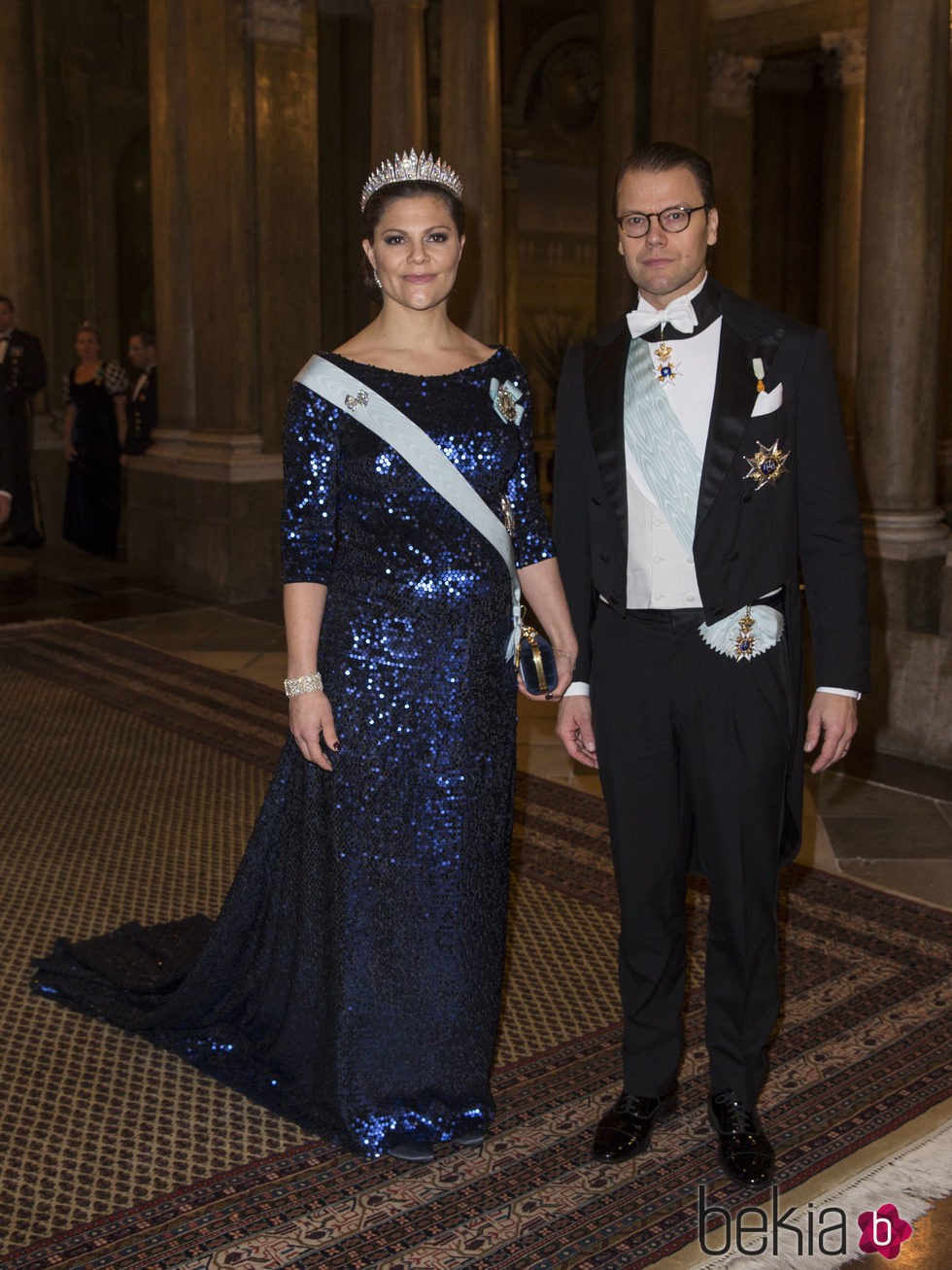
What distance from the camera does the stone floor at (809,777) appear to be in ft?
15.2

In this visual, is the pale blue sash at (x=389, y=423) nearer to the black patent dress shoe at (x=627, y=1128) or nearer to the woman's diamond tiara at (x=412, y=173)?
the woman's diamond tiara at (x=412, y=173)

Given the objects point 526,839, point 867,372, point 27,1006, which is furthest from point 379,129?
point 27,1006

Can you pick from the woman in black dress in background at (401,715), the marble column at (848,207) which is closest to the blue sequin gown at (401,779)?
the woman in black dress in background at (401,715)

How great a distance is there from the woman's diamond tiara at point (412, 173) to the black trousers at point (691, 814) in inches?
33.5

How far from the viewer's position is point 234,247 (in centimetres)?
920

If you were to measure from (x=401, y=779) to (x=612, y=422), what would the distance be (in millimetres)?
799

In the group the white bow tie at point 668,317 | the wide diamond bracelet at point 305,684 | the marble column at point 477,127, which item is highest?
the marble column at point 477,127

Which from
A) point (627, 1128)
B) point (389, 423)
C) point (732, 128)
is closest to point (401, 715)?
point (389, 423)

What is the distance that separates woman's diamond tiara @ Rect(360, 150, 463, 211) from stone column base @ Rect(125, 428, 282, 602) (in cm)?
645

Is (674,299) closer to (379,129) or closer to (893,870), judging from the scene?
(893,870)

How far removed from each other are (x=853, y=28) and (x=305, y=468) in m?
10.3

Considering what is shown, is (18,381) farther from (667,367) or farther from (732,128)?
(667,367)

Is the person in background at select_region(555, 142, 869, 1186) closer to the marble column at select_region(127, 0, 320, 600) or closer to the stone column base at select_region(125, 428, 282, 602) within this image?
the stone column base at select_region(125, 428, 282, 602)

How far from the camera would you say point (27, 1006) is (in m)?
3.75
